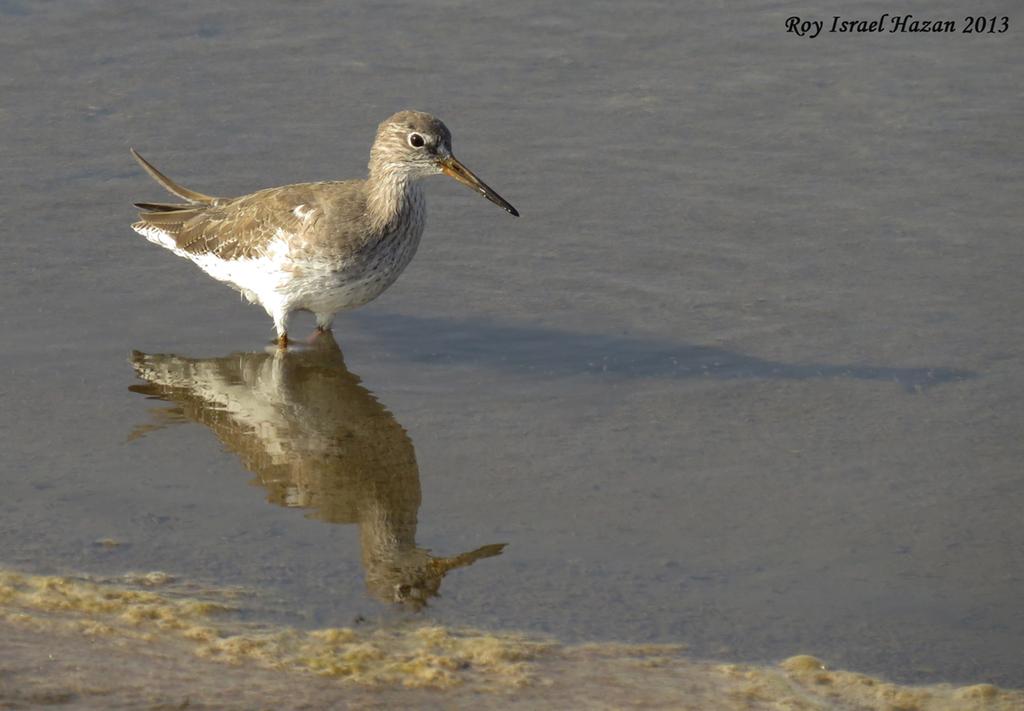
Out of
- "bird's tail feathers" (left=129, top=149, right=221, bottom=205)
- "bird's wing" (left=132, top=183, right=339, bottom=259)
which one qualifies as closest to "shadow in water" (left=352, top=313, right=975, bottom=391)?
"bird's wing" (left=132, top=183, right=339, bottom=259)

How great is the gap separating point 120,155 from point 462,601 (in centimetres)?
599

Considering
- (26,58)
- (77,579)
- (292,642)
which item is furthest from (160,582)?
(26,58)

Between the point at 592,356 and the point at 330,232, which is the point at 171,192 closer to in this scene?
the point at 330,232

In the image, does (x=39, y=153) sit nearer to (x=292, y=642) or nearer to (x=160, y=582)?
(x=160, y=582)

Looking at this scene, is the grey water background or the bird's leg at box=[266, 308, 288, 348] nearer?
the grey water background

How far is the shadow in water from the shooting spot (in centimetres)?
913

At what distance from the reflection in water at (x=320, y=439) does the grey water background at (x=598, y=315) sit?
0.45 feet

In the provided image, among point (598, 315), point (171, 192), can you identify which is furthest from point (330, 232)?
point (598, 315)

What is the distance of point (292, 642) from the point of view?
654 cm

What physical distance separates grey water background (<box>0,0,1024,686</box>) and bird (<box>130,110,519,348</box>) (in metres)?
0.38

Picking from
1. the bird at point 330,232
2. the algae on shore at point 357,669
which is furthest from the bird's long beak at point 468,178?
the algae on shore at point 357,669

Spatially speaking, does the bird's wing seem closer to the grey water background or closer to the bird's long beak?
the grey water background

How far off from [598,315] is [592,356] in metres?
0.51

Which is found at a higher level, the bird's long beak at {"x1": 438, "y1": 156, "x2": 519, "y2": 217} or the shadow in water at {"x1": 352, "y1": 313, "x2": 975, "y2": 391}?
the bird's long beak at {"x1": 438, "y1": 156, "x2": 519, "y2": 217}
